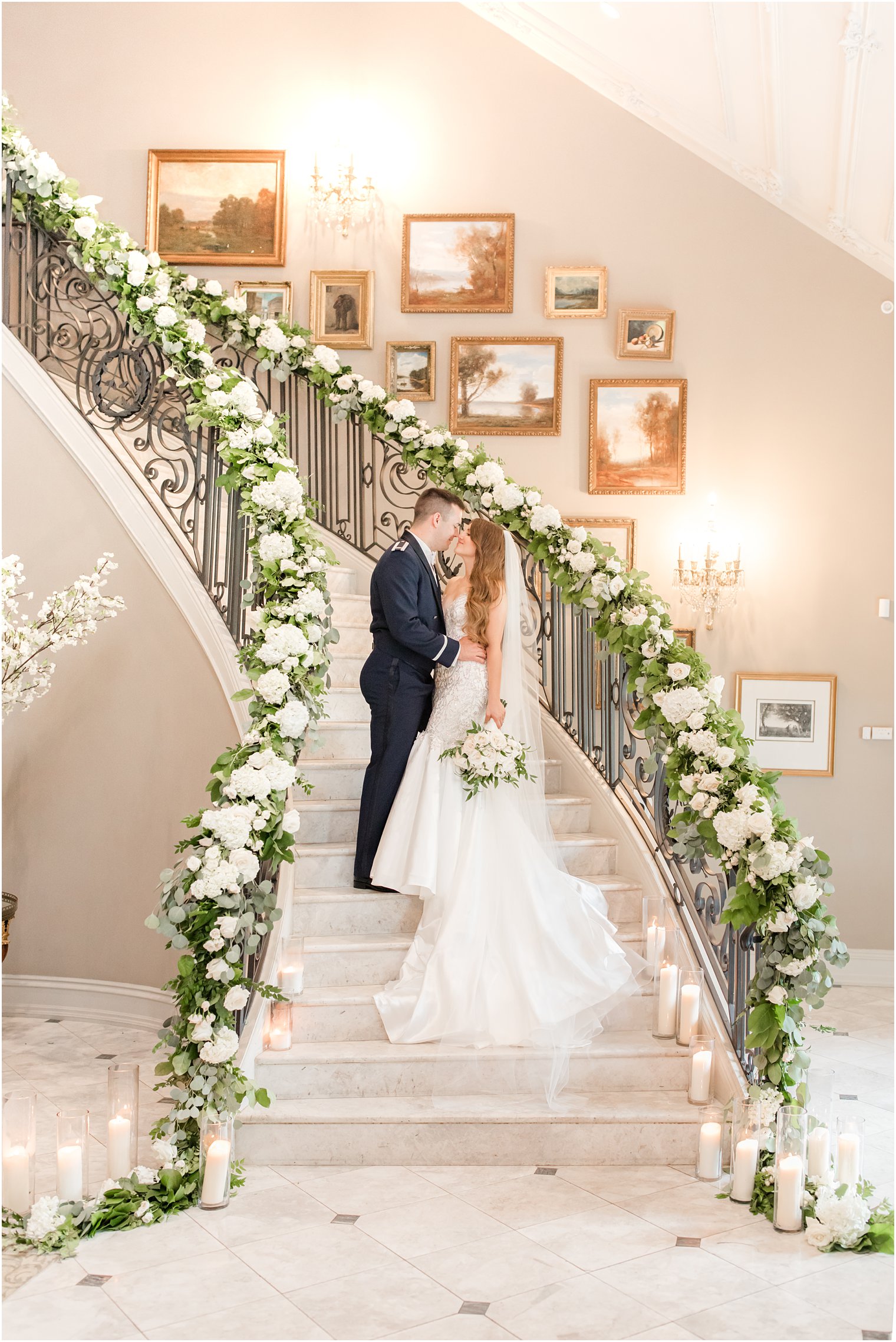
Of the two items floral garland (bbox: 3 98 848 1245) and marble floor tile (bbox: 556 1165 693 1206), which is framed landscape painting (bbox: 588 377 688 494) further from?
marble floor tile (bbox: 556 1165 693 1206)

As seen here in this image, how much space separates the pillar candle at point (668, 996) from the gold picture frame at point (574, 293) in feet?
15.5

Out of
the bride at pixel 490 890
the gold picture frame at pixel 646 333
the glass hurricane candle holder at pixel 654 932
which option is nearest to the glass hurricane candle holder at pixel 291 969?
the bride at pixel 490 890

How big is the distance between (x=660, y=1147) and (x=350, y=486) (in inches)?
189

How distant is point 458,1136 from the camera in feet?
13.3

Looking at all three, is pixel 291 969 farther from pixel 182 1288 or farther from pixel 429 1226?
pixel 182 1288

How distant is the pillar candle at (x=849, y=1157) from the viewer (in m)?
3.76

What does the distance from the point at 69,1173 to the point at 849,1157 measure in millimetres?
2673

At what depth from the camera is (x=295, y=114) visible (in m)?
7.68

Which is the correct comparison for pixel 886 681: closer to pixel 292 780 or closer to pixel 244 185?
pixel 292 780

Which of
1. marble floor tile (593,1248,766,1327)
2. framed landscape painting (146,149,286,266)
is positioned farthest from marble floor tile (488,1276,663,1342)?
framed landscape painting (146,149,286,266)

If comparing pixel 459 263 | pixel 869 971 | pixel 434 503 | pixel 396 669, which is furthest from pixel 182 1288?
pixel 459 263

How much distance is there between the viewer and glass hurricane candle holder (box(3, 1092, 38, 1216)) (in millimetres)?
3570

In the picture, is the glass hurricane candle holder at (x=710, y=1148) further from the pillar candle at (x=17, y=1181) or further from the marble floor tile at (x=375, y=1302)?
the pillar candle at (x=17, y=1181)

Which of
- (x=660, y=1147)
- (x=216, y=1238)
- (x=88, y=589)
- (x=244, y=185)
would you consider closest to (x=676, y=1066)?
(x=660, y=1147)
